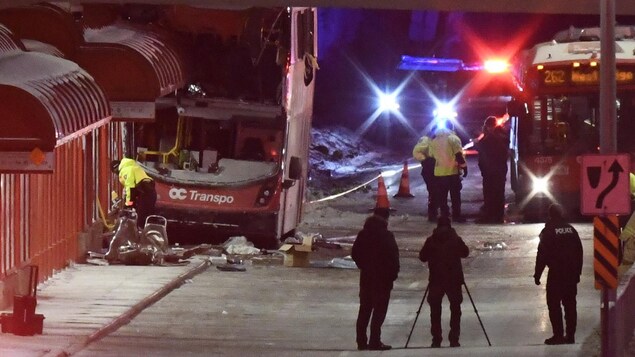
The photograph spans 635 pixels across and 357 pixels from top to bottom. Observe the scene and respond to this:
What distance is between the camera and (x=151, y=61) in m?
20.3

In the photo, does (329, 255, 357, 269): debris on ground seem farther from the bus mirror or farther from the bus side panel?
the bus mirror

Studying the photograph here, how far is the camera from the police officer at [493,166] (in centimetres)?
2831

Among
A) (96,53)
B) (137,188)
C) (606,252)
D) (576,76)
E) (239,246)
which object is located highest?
(576,76)

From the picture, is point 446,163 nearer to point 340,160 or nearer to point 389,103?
point 340,160

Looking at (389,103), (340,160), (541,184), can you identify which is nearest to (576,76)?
(541,184)

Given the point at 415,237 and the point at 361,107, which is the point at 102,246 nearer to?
the point at 415,237

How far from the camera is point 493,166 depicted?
2850 cm

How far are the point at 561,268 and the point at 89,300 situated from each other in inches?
235

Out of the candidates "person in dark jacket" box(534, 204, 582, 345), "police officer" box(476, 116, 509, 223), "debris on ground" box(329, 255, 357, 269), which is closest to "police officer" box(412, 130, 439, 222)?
"police officer" box(476, 116, 509, 223)

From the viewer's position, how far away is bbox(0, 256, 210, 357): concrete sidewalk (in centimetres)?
1486

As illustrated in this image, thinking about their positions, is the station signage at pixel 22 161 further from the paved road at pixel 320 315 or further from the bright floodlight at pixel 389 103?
the bright floodlight at pixel 389 103

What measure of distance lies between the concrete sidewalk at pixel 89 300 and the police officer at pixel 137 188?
113 centimetres

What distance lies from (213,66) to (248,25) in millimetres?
1373

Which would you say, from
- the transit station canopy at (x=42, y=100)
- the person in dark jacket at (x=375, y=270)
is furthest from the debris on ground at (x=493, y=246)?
the person in dark jacket at (x=375, y=270)
